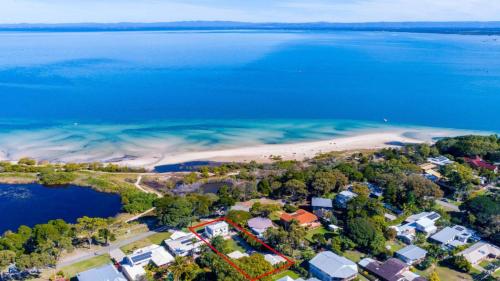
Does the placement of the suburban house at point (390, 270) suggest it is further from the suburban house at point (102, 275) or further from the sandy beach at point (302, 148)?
the sandy beach at point (302, 148)

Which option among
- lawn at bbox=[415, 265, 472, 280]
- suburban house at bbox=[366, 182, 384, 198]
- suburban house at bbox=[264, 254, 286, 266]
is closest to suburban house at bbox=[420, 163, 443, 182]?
suburban house at bbox=[366, 182, 384, 198]

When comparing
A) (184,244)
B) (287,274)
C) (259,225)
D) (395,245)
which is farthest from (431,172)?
(184,244)

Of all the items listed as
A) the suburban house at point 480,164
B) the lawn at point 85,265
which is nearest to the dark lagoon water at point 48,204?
the lawn at point 85,265

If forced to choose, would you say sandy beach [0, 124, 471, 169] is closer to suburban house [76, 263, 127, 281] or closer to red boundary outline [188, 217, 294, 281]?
red boundary outline [188, 217, 294, 281]

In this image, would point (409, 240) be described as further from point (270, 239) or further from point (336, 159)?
point (336, 159)

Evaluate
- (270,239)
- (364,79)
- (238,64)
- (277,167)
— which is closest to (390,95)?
(364,79)

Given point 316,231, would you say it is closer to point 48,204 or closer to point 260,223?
point 260,223
